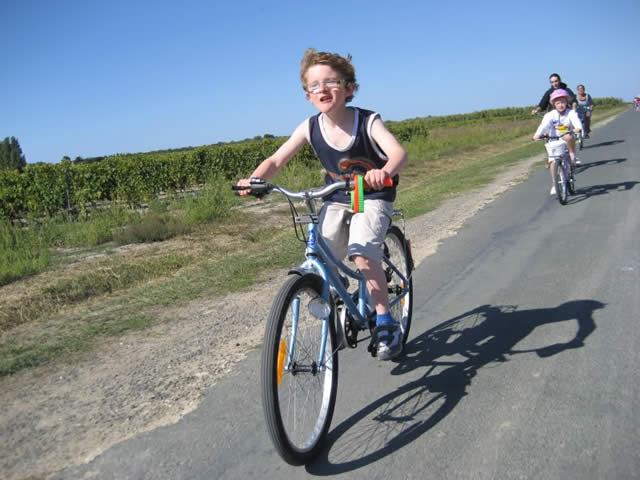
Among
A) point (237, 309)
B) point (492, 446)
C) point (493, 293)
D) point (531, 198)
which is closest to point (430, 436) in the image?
point (492, 446)

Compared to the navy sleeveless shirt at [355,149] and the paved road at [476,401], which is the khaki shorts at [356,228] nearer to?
the navy sleeveless shirt at [355,149]

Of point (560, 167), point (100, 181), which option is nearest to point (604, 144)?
point (560, 167)

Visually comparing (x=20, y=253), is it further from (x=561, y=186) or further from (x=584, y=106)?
(x=584, y=106)

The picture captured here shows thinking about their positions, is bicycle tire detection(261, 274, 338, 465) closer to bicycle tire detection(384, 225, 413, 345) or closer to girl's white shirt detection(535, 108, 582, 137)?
bicycle tire detection(384, 225, 413, 345)

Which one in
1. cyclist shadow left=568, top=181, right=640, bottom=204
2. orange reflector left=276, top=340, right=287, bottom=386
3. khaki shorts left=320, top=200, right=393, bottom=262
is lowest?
cyclist shadow left=568, top=181, right=640, bottom=204

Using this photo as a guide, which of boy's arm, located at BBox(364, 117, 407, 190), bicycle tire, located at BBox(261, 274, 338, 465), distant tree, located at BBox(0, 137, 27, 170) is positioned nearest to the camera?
bicycle tire, located at BBox(261, 274, 338, 465)

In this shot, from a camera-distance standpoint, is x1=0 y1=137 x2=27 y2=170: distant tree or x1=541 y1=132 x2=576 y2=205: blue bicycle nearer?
x1=541 y1=132 x2=576 y2=205: blue bicycle

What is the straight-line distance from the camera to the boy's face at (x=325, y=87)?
3.22 m

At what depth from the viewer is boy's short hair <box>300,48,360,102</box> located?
10.6 feet

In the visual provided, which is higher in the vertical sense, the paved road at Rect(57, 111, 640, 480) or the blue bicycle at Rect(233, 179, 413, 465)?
the blue bicycle at Rect(233, 179, 413, 465)

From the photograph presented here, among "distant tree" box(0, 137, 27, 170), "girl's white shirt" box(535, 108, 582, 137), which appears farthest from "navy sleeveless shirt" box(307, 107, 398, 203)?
"distant tree" box(0, 137, 27, 170)

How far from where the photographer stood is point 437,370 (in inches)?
147

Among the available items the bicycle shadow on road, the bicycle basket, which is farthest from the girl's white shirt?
the bicycle shadow on road

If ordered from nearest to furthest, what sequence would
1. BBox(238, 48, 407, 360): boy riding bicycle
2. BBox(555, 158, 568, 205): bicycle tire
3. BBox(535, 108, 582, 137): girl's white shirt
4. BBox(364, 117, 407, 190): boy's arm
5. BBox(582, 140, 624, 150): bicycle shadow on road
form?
1. BBox(364, 117, 407, 190): boy's arm
2. BBox(238, 48, 407, 360): boy riding bicycle
3. BBox(555, 158, 568, 205): bicycle tire
4. BBox(535, 108, 582, 137): girl's white shirt
5. BBox(582, 140, 624, 150): bicycle shadow on road
